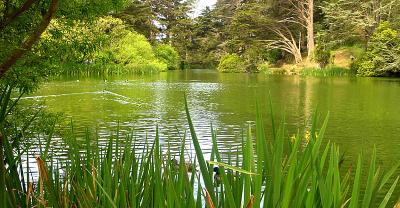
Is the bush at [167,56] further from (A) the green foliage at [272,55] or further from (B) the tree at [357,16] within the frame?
(B) the tree at [357,16]

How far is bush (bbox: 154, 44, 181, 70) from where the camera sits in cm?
4094

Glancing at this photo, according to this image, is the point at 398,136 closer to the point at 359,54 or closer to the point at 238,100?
the point at 238,100

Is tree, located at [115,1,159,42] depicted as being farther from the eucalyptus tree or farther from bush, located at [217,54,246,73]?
the eucalyptus tree

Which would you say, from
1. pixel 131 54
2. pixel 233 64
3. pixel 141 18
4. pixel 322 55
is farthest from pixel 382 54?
pixel 141 18

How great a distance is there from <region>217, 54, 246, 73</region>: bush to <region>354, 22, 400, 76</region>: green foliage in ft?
37.7

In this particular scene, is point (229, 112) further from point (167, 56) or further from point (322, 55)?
point (167, 56)

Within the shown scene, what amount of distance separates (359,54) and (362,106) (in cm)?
1517

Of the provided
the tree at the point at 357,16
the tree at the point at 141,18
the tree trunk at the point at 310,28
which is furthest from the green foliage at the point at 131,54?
the tree at the point at 357,16

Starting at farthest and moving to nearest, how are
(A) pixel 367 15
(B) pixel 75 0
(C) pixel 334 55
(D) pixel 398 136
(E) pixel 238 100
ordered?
(C) pixel 334 55 < (A) pixel 367 15 < (E) pixel 238 100 < (D) pixel 398 136 < (B) pixel 75 0

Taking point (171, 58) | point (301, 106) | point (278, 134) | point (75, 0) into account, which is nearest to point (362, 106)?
point (301, 106)

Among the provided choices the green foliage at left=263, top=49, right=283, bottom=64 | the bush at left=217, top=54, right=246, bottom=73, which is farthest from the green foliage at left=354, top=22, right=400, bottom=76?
the bush at left=217, top=54, right=246, bottom=73

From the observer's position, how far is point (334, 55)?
28812 millimetres

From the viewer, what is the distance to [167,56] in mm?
42125

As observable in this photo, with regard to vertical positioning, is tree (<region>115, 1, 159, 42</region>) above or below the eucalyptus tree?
above
